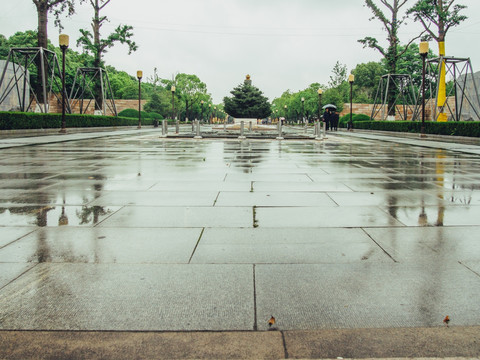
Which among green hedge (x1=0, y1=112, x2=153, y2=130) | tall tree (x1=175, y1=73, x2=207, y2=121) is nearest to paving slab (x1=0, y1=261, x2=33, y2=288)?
green hedge (x1=0, y1=112, x2=153, y2=130)

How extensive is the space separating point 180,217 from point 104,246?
136 cm

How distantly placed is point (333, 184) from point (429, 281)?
→ 4.91 metres

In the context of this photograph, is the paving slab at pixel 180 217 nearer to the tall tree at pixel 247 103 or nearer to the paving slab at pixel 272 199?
the paving slab at pixel 272 199

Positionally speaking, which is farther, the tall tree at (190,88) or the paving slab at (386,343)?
the tall tree at (190,88)

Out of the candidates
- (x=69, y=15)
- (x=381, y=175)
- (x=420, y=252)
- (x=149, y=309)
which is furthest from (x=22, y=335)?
(x=69, y=15)

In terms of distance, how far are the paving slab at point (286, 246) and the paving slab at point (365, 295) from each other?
0.68 feet

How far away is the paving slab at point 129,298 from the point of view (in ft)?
8.68

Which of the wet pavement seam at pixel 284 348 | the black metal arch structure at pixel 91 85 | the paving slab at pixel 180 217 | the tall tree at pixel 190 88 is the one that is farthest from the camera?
the tall tree at pixel 190 88

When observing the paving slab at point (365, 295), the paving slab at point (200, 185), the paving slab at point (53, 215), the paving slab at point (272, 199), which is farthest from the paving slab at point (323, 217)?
the paving slab at point (53, 215)

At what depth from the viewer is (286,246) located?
418 centimetres

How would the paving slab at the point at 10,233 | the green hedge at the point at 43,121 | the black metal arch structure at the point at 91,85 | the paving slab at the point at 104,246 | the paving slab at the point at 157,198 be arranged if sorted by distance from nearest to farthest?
the paving slab at the point at 104,246 → the paving slab at the point at 10,233 → the paving slab at the point at 157,198 → the green hedge at the point at 43,121 → the black metal arch structure at the point at 91,85

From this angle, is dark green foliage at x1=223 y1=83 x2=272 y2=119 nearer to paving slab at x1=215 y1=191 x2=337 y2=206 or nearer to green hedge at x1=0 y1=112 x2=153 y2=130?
green hedge at x1=0 y1=112 x2=153 y2=130

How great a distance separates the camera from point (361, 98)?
74812 mm

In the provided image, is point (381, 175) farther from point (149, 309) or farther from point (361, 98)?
point (361, 98)
